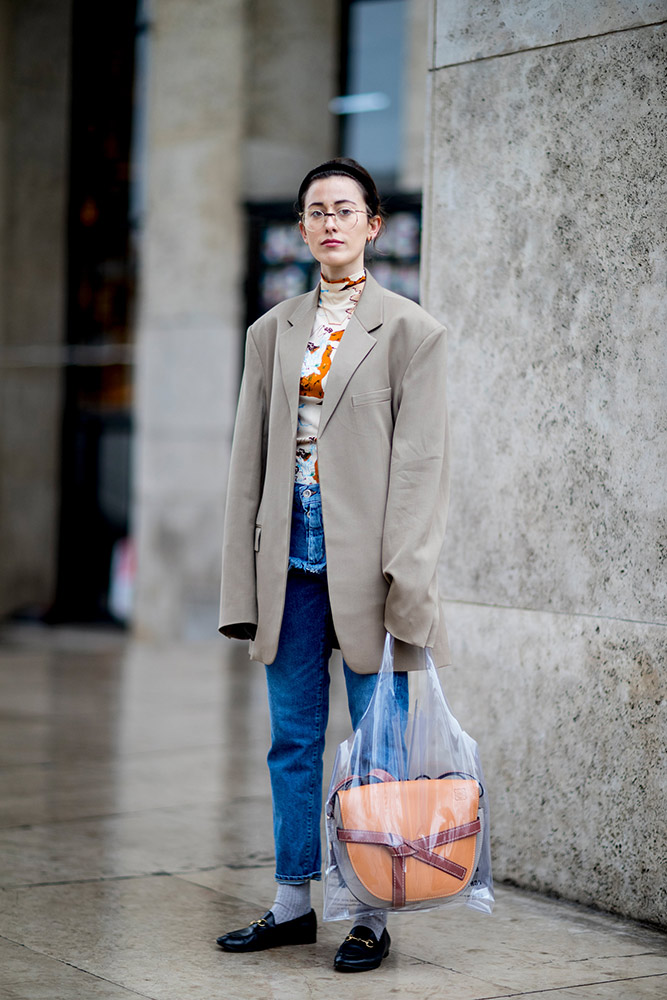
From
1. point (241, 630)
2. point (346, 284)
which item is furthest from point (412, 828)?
point (346, 284)

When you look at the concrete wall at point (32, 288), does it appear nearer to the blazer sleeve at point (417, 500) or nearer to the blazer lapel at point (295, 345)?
the blazer lapel at point (295, 345)

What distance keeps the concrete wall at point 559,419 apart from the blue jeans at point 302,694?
2.99 feet

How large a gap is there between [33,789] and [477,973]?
280cm

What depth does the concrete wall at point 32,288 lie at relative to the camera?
45.5 feet

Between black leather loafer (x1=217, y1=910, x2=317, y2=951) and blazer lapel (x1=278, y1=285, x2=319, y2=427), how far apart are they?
1359 mm

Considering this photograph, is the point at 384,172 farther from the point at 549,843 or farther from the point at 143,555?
the point at 549,843

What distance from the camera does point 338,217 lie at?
3658 millimetres

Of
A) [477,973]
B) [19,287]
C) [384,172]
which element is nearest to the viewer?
[477,973]

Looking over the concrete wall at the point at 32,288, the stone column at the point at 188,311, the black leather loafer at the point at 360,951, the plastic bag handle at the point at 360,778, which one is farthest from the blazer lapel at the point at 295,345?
the concrete wall at the point at 32,288

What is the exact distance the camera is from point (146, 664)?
10.5 meters

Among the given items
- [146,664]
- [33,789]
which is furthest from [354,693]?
[146,664]

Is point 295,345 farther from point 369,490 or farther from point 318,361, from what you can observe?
point 369,490

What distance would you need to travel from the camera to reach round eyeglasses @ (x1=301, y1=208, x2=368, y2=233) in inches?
144

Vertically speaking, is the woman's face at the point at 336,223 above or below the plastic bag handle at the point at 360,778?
above
